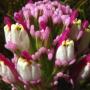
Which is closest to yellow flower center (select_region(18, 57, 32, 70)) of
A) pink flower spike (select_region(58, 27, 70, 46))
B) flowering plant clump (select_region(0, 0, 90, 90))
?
flowering plant clump (select_region(0, 0, 90, 90))

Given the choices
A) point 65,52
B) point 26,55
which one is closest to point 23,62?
point 26,55

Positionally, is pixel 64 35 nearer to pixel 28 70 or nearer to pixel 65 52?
pixel 65 52

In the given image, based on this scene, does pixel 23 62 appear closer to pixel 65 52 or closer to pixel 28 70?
pixel 28 70

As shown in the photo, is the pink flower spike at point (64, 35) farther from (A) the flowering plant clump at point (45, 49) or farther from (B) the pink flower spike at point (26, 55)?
(B) the pink flower spike at point (26, 55)

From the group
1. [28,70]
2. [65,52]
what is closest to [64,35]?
[65,52]

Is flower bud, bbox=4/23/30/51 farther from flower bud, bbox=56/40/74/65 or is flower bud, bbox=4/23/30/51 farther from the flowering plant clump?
flower bud, bbox=56/40/74/65

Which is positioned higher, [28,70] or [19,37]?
[19,37]

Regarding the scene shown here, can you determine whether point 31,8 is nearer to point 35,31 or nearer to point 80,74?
point 35,31

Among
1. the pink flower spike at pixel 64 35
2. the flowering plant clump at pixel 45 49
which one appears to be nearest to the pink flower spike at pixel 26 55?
the flowering plant clump at pixel 45 49

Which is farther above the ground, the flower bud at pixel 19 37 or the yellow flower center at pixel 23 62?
the flower bud at pixel 19 37
